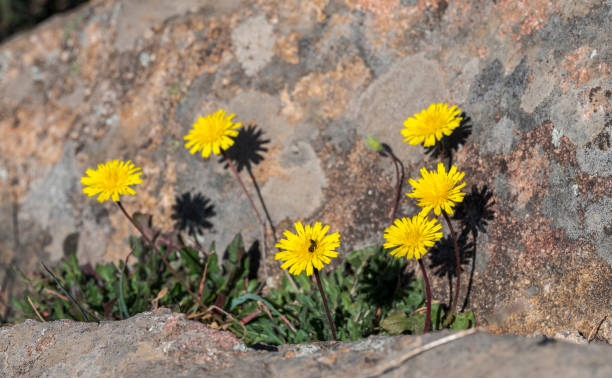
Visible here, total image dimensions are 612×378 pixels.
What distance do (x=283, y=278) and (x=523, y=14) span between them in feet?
6.60

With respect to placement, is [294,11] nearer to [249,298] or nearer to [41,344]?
[249,298]

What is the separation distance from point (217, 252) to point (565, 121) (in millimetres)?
2142

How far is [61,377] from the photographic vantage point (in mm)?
2096

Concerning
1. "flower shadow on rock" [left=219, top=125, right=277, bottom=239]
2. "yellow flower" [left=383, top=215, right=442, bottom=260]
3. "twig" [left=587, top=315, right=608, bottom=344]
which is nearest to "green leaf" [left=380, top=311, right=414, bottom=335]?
"yellow flower" [left=383, top=215, right=442, bottom=260]

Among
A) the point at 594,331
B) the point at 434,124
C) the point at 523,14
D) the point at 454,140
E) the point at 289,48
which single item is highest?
the point at 289,48

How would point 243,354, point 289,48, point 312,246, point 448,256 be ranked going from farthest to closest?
1. point 289,48
2. point 448,256
3. point 312,246
4. point 243,354

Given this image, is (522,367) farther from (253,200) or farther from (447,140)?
(253,200)

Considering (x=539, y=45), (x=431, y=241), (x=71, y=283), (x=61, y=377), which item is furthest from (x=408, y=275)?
(x=71, y=283)

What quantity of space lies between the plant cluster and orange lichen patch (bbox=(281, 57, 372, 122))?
33 centimetres

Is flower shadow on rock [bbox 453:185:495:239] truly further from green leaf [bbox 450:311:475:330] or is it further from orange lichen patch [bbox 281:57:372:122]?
orange lichen patch [bbox 281:57:372:122]

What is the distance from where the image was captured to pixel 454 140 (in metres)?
2.85

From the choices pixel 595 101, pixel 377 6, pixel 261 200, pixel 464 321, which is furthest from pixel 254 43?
pixel 464 321

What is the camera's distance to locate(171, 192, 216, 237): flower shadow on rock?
3.38 meters

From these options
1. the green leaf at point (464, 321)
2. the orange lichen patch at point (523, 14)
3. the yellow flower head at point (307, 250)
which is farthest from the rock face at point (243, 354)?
the orange lichen patch at point (523, 14)
